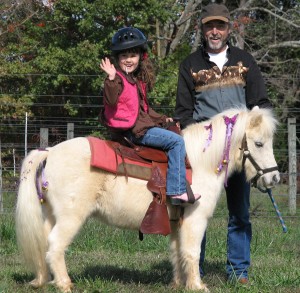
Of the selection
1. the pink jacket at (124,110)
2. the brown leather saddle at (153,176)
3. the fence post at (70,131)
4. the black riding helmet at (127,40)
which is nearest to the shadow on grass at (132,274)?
the brown leather saddle at (153,176)

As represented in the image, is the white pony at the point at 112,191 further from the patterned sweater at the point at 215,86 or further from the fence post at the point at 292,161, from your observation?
the fence post at the point at 292,161

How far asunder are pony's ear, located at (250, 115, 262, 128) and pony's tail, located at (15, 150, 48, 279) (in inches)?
71.9

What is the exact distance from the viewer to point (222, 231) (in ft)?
29.2

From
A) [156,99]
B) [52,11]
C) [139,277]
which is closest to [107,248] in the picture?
[139,277]

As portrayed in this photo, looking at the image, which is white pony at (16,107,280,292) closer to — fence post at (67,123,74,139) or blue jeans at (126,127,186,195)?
Result: blue jeans at (126,127,186,195)

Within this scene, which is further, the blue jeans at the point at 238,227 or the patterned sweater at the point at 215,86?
the blue jeans at the point at 238,227

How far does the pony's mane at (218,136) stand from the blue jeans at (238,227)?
0.48 m

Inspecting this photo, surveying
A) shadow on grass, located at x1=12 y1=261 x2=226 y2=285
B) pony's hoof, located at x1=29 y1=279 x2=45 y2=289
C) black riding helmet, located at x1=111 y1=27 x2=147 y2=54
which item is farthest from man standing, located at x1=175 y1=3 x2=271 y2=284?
pony's hoof, located at x1=29 y1=279 x2=45 y2=289

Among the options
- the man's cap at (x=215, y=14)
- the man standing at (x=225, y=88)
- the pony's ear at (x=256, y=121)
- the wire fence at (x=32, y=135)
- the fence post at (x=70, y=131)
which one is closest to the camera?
the pony's ear at (x=256, y=121)

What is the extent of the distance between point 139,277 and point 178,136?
5.52 ft

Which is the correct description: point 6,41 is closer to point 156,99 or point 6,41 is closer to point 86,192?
point 156,99

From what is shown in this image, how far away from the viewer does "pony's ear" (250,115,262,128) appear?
543 cm

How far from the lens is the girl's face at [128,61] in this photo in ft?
18.0

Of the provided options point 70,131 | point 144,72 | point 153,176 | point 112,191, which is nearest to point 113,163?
point 112,191
